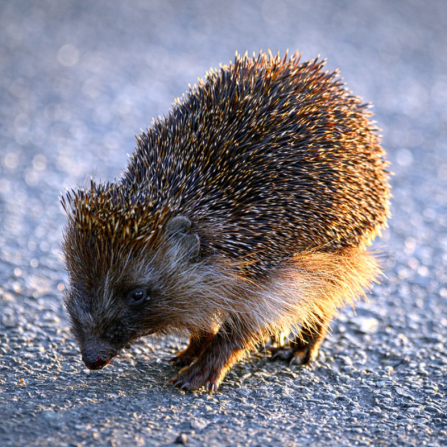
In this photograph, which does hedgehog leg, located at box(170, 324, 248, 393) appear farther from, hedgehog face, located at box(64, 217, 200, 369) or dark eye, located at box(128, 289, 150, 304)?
dark eye, located at box(128, 289, 150, 304)

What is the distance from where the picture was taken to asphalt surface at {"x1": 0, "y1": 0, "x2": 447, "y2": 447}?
9.14ft

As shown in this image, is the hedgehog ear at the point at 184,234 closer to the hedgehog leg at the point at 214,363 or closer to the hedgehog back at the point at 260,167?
the hedgehog back at the point at 260,167

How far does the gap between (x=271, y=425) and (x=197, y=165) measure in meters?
1.26

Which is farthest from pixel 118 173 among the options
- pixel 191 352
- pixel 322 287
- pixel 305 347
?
pixel 322 287

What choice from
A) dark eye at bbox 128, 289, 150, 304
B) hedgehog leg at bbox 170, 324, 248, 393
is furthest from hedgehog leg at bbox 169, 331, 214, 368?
dark eye at bbox 128, 289, 150, 304

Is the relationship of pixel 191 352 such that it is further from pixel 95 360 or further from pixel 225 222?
pixel 225 222

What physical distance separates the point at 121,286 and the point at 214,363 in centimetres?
65

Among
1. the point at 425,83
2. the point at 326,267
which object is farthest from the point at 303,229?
the point at 425,83

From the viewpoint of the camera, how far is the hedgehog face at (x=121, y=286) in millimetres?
2789

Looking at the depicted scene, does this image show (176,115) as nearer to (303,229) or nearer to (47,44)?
(303,229)

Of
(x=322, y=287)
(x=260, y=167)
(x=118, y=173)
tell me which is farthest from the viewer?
(x=118, y=173)

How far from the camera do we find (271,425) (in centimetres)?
278

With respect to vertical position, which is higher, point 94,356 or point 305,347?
point 305,347

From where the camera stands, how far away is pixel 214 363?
10.2ft
